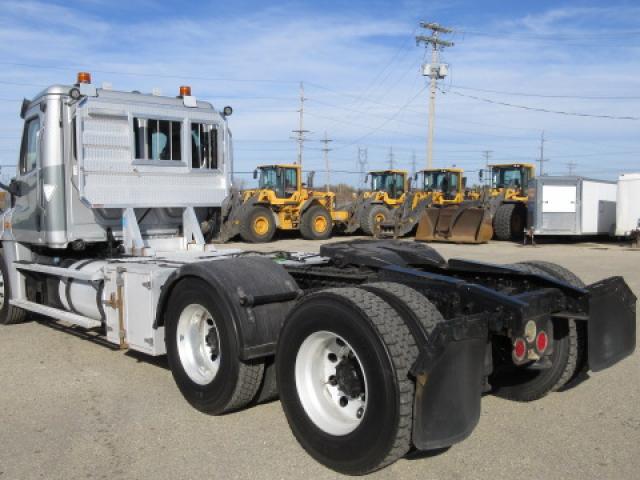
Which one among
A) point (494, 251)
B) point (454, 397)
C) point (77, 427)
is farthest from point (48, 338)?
point (494, 251)

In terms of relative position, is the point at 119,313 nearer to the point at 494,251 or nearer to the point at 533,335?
the point at 533,335

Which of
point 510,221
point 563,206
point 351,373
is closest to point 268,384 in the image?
point 351,373

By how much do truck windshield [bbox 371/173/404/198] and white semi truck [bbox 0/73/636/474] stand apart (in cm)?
1958

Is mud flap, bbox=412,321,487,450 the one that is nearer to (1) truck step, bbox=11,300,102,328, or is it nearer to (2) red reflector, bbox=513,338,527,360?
(2) red reflector, bbox=513,338,527,360

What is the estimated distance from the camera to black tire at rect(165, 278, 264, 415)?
432cm

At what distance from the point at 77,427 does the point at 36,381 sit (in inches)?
52.8

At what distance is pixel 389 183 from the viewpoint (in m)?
27.0

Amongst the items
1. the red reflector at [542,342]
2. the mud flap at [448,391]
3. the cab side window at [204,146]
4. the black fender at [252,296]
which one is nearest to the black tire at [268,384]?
the black fender at [252,296]

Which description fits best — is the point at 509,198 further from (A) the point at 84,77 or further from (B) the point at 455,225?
(A) the point at 84,77

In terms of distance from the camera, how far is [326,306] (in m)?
3.71

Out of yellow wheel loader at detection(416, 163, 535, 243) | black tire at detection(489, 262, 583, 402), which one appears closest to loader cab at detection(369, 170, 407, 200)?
yellow wheel loader at detection(416, 163, 535, 243)

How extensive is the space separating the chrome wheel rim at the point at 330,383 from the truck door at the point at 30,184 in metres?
4.42

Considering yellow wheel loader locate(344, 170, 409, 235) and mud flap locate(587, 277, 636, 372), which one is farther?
yellow wheel loader locate(344, 170, 409, 235)

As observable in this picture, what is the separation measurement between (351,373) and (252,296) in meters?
0.92
